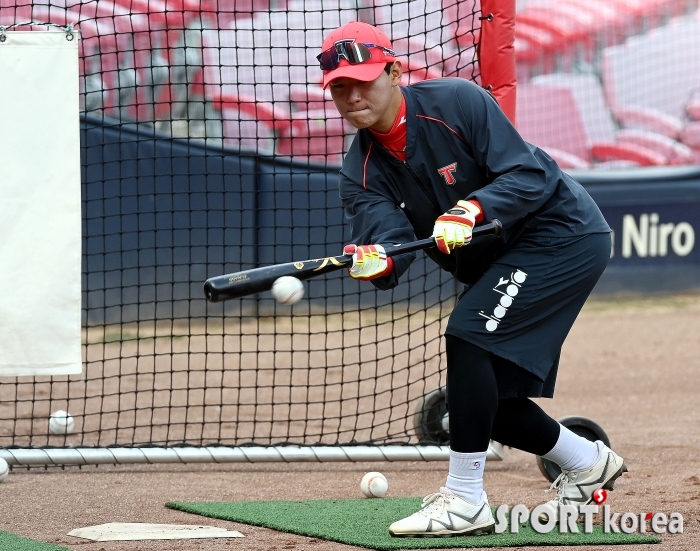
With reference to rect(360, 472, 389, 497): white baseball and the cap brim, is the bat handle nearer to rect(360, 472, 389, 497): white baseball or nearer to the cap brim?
the cap brim

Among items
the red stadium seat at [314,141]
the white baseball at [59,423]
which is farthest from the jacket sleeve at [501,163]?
the red stadium seat at [314,141]

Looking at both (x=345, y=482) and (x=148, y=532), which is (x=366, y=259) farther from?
(x=345, y=482)

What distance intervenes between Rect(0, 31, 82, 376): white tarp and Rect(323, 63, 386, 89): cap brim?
Answer: 1838 mm

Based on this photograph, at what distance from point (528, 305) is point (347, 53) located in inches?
41.6

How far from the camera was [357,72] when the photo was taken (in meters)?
3.57

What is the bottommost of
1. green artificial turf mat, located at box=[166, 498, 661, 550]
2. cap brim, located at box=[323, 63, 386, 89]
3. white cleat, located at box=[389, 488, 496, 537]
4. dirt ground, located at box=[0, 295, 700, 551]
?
dirt ground, located at box=[0, 295, 700, 551]

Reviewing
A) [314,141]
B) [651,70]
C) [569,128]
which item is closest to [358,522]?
[314,141]

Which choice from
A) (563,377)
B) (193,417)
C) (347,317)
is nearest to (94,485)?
(193,417)

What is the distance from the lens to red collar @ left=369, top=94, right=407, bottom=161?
3725mm

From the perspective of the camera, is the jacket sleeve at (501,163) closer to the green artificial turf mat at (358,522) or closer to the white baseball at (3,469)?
the green artificial turf mat at (358,522)

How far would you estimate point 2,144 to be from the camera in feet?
16.1

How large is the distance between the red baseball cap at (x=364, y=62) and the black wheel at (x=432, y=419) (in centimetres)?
225

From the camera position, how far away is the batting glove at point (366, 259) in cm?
357

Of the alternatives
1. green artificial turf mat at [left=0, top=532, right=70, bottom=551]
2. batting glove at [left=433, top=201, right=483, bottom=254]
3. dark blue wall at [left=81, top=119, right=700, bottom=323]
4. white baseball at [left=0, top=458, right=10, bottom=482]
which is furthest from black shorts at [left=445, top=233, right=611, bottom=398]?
dark blue wall at [left=81, top=119, right=700, bottom=323]
